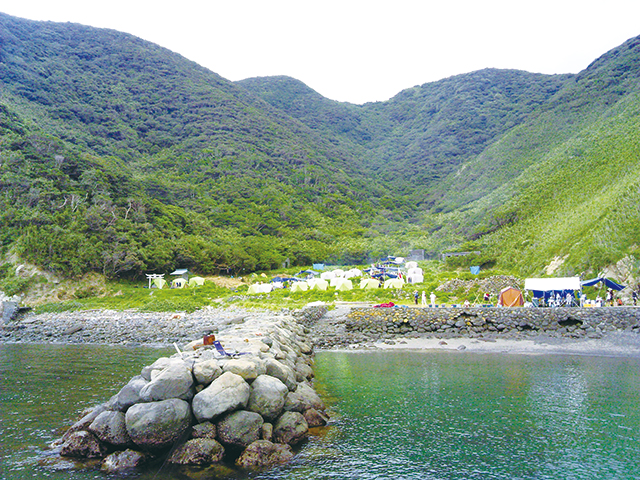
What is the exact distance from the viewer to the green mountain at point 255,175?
55.8 meters

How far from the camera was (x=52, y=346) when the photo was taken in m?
29.4

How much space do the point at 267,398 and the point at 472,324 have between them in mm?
22281

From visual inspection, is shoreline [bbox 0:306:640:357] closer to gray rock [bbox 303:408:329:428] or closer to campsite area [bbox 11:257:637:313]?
campsite area [bbox 11:257:637:313]

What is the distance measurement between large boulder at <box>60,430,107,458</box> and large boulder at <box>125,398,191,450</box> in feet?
3.12

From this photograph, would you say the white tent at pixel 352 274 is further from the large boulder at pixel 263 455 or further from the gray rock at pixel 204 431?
the gray rock at pixel 204 431

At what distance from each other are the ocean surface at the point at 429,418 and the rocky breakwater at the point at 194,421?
0.42 meters

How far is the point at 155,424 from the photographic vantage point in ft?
31.6

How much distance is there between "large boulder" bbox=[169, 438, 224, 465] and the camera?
9328mm

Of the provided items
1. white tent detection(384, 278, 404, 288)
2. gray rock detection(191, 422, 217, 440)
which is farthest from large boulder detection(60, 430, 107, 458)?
white tent detection(384, 278, 404, 288)

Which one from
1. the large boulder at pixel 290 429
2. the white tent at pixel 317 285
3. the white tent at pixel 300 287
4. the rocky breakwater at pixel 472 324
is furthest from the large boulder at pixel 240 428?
the white tent at pixel 317 285

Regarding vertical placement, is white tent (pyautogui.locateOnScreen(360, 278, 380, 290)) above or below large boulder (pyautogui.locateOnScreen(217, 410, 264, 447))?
above

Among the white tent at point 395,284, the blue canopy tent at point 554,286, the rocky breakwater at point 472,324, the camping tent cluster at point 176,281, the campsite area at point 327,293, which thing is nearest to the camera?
the rocky breakwater at point 472,324

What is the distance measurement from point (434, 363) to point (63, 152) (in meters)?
73.8

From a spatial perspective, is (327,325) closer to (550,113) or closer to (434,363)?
(434,363)
